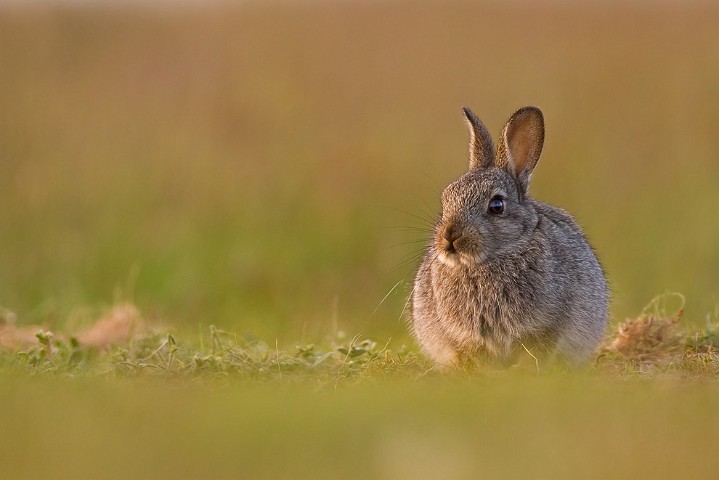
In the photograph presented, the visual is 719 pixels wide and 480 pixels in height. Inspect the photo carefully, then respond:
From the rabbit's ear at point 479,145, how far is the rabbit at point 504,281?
4cm

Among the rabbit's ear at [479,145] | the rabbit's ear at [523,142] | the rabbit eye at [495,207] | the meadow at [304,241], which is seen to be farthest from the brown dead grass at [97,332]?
the rabbit's ear at [523,142]

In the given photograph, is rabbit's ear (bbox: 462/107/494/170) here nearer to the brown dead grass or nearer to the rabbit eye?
the rabbit eye

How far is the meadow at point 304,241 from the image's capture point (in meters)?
5.29

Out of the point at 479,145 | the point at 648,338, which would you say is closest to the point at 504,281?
the point at 479,145

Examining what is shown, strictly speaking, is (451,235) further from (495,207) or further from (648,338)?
(648,338)

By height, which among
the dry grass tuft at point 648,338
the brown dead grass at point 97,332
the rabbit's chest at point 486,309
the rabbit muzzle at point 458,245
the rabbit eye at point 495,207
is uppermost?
the rabbit eye at point 495,207

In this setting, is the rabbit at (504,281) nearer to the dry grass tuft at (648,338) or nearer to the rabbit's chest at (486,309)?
the rabbit's chest at (486,309)

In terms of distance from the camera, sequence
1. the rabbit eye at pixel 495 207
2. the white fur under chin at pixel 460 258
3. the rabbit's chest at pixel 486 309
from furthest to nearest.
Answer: the rabbit eye at pixel 495 207
the white fur under chin at pixel 460 258
the rabbit's chest at pixel 486 309

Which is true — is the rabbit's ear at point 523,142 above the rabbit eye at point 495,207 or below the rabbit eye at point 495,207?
above

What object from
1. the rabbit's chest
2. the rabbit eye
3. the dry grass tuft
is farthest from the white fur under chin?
the dry grass tuft

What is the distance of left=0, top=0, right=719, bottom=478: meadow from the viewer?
5.29 meters

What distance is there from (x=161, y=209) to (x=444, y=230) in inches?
362

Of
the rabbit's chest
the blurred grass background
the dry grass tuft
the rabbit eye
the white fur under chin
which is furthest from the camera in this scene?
the blurred grass background

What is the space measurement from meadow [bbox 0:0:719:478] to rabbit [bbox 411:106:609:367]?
0.33 meters
